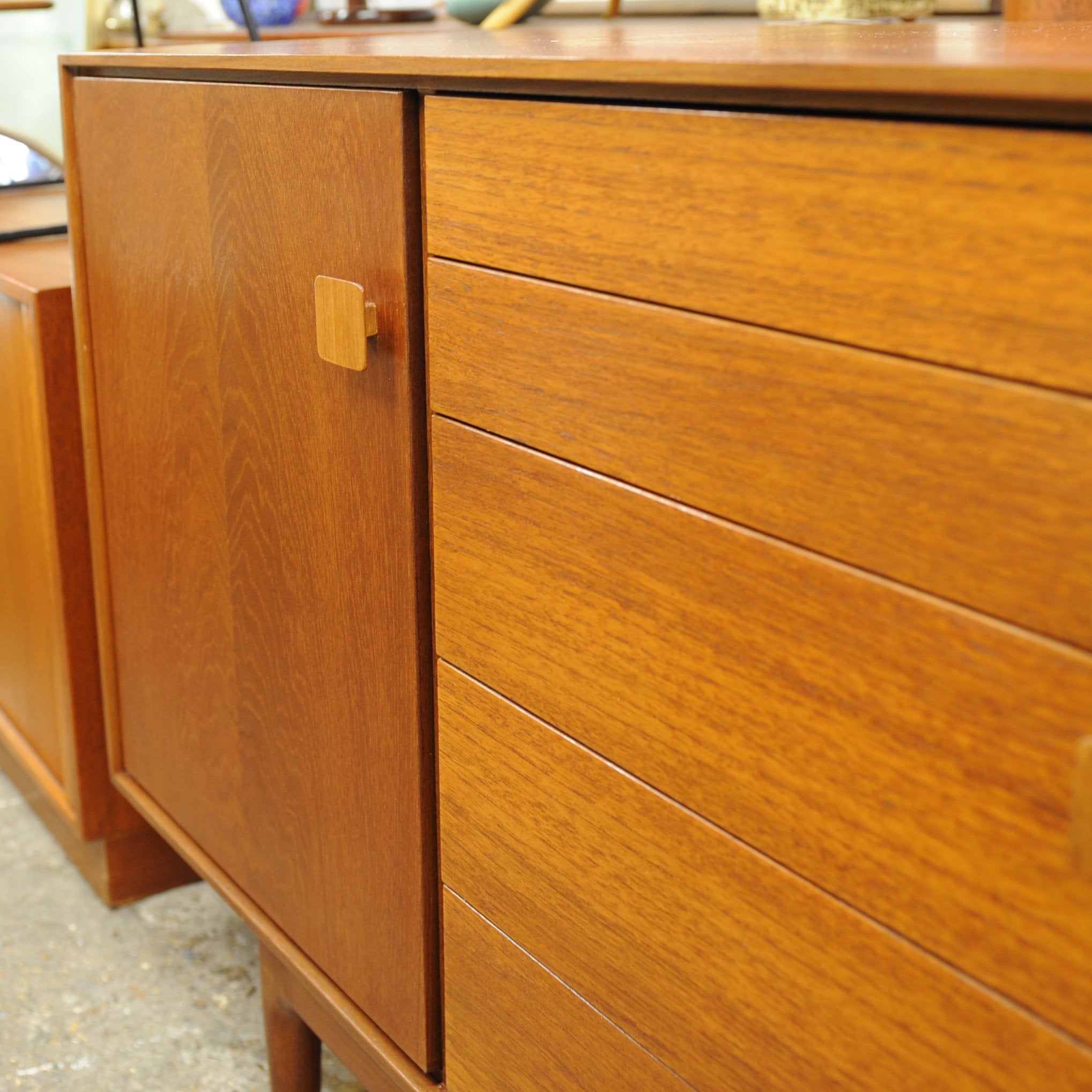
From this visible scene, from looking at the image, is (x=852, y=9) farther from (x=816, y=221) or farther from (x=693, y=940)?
(x=693, y=940)

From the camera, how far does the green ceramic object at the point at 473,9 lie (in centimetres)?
120

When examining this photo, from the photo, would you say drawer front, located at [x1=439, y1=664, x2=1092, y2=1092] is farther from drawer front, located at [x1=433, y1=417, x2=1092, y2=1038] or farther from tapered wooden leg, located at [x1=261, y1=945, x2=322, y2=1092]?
tapered wooden leg, located at [x1=261, y1=945, x2=322, y2=1092]

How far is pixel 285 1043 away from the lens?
1.12 m

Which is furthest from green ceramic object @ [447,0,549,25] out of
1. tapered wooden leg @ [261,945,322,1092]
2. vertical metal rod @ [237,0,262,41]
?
tapered wooden leg @ [261,945,322,1092]

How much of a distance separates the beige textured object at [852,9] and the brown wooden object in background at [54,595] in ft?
2.33

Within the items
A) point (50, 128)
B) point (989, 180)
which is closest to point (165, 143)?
point (989, 180)

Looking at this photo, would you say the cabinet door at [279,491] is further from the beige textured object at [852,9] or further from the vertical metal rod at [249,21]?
the beige textured object at [852,9]

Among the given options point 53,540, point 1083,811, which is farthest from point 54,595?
point 1083,811

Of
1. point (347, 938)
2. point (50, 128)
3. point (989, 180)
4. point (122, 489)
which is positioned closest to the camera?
point (989, 180)

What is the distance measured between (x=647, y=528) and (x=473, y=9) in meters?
0.80

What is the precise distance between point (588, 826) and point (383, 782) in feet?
0.72

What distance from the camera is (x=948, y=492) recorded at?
0.46 meters

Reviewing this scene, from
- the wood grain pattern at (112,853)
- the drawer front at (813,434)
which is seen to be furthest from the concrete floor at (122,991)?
the drawer front at (813,434)

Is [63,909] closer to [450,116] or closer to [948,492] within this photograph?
[450,116]
